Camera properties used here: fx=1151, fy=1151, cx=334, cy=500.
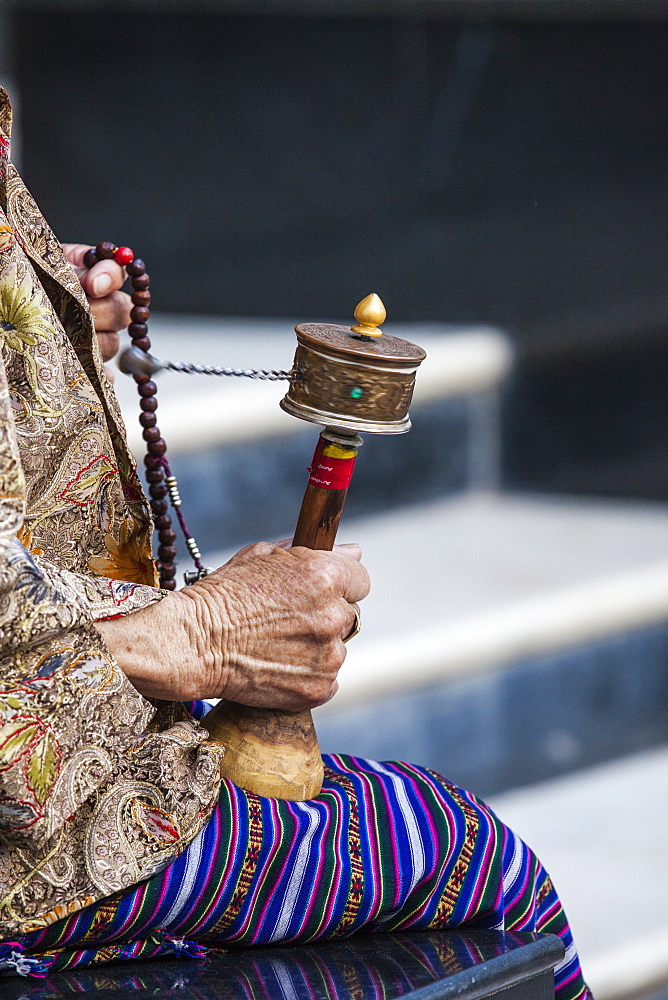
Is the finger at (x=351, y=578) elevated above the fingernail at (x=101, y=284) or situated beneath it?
situated beneath

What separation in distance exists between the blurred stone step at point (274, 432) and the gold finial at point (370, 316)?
1.02m

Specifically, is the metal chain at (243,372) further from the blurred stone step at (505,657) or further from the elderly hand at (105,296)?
the blurred stone step at (505,657)

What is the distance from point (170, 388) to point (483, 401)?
26.8 inches

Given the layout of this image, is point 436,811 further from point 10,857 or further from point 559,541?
point 559,541

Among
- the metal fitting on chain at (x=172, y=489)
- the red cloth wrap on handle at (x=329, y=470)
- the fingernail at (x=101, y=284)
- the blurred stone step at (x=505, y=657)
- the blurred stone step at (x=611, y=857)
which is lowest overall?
the blurred stone step at (x=611, y=857)

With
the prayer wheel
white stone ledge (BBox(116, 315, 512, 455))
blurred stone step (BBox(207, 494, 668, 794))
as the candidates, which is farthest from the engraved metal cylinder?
white stone ledge (BBox(116, 315, 512, 455))

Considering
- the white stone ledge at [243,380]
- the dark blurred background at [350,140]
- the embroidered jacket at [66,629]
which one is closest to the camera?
the embroidered jacket at [66,629]

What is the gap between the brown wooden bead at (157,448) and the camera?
3.06 ft

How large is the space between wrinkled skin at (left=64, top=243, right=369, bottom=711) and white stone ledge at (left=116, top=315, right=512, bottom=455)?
97 cm

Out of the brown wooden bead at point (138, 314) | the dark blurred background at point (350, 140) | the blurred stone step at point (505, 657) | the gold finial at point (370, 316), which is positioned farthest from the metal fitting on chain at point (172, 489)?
the dark blurred background at point (350, 140)

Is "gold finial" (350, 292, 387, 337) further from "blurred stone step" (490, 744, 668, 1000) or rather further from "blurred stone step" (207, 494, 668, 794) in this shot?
"blurred stone step" (490, 744, 668, 1000)

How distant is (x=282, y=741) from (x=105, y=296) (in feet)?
1.32

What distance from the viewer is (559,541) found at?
82.7 inches

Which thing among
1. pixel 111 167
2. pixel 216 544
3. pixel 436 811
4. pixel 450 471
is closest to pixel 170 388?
pixel 216 544
